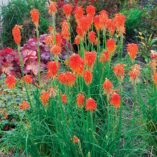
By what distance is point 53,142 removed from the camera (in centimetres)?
367

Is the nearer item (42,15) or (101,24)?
(101,24)

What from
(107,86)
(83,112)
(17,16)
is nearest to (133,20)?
(17,16)

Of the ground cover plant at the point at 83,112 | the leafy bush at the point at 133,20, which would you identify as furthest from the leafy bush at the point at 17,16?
the ground cover plant at the point at 83,112

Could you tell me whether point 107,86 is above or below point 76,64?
below

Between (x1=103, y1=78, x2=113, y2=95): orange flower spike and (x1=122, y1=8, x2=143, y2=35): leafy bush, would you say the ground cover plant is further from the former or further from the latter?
(x1=122, y1=8, x2=143, y2=35): leafy bush

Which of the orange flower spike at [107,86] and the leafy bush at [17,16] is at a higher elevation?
the orange flower spike at [107,86]

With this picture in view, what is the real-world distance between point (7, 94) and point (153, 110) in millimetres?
1983

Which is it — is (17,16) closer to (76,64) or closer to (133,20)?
(133,20)

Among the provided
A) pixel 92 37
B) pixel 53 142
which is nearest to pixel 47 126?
pixel 53 142

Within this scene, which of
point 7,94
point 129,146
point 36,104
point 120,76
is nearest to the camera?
point 120,76

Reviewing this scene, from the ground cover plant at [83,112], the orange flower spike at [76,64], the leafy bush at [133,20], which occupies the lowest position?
the leafy bush at [133,20]

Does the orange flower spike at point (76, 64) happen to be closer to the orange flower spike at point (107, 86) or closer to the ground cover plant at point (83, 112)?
the ground cover plant at point (83, 112)

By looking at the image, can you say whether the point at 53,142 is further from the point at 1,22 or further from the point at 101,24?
the point at 1,22

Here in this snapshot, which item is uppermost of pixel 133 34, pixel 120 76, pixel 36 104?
pixel 120 76
